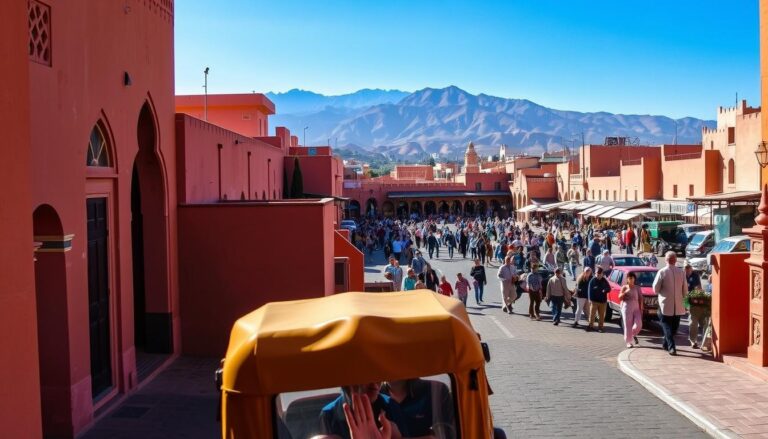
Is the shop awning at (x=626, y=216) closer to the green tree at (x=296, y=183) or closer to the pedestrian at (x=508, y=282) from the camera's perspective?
the green tree at (x=296, y=183)

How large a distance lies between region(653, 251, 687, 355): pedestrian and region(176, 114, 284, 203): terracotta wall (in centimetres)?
849

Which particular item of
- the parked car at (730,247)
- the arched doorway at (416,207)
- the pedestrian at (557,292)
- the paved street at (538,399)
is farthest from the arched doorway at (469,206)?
the paved street at (538,399)

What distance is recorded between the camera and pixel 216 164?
51.5ft

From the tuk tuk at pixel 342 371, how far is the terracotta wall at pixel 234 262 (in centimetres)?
837

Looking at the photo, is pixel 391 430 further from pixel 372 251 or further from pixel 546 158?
pixel 546 158

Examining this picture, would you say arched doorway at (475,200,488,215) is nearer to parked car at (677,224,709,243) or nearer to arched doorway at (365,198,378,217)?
arched doorway at (365,198,378,217)

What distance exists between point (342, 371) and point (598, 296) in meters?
11.6

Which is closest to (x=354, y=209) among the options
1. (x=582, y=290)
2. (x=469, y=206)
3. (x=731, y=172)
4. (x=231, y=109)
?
(x=469, y=206)

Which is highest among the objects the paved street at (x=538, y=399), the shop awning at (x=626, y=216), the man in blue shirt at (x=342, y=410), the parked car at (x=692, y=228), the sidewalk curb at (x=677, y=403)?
the shop awning at (x=626, y=216)

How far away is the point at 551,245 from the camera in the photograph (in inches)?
1009

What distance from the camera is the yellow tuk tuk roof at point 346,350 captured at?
396 cm

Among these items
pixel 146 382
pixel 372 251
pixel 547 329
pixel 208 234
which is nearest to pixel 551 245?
pixel 547 329

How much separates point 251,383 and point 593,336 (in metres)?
11.6

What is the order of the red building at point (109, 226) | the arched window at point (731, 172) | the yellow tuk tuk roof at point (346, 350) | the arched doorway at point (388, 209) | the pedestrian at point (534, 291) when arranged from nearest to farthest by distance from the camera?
the yellow tuk tuk roof at point (346, 350) → the red building at point (109, 226) → the pedestrian at point (534, 291) → the arched window at point (731, 172) → the arched doorway at point (388, 209)
